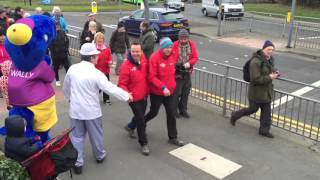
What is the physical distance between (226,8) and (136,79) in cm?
2132

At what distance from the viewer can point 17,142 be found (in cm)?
463

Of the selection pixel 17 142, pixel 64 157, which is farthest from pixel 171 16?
pixel 17 142

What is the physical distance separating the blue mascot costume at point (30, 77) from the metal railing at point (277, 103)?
3660 mm

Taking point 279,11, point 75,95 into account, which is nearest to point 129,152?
point 75,95

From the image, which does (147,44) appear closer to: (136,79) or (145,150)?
(136,79)

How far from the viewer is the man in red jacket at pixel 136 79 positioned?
20.5 feet

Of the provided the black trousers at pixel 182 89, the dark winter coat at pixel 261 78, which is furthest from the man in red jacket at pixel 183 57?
the dark winter coat at pixel 261 78

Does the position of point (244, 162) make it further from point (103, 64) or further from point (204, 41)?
point (204, 41)

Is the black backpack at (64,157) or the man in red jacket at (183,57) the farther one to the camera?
the man in red jacket at (183,57)

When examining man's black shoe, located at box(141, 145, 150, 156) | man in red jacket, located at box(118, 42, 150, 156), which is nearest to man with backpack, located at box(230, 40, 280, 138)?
man in red jacket, located at box(118, 42, 150, 156)

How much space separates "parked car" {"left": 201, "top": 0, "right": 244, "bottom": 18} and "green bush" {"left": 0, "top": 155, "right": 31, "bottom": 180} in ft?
69.7

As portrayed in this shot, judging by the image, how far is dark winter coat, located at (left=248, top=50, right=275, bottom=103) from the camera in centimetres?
701

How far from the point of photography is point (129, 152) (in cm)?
678

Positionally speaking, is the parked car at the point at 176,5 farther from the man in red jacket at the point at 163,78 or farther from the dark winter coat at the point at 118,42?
the man in red jacket at the point at 163,78
